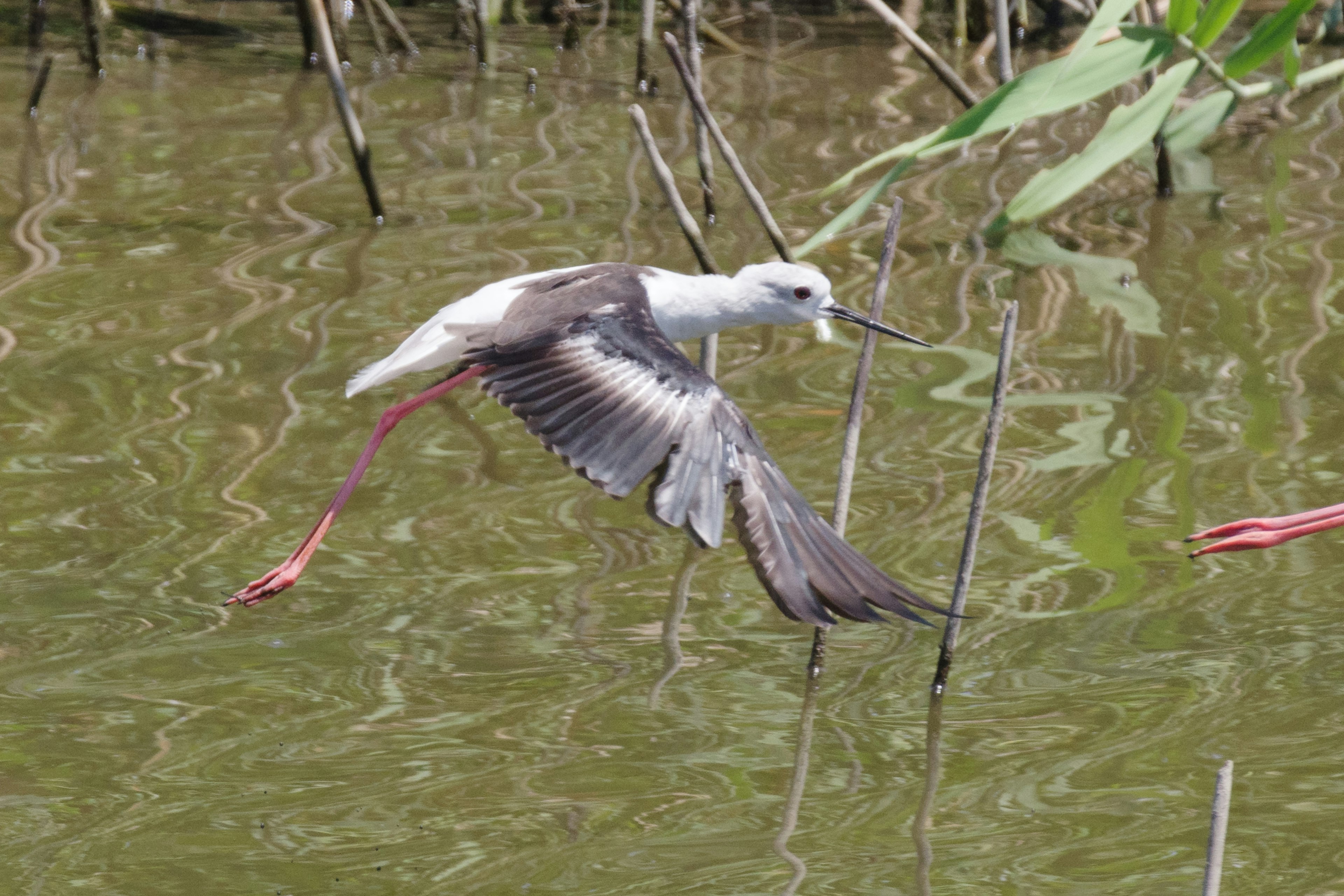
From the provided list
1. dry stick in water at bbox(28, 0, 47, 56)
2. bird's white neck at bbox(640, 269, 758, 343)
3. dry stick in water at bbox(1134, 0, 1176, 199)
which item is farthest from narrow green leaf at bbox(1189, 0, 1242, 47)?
dry stick in water at bbox(28, 0, 47, 56)

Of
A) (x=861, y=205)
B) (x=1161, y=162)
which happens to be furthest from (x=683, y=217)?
(x=1161, y=162)

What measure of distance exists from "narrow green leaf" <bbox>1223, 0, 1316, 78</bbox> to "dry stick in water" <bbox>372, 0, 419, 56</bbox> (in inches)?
230

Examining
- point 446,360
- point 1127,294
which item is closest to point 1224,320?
point 1127,294

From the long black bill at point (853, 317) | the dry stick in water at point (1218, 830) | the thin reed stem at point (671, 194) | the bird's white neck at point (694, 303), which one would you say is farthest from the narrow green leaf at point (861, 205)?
the dry stick in water at point (1218, 830)

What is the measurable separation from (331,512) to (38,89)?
16.8ft

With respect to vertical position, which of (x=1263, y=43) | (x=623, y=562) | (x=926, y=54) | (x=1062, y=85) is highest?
(x=1263, y=43)

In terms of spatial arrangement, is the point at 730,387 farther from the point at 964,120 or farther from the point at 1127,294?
the point at 1127,294

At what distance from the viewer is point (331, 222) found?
7207 millimetres

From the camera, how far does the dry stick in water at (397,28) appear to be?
9.85m

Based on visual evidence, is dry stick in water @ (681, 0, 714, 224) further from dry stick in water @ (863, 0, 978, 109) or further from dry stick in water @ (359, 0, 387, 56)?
dry stick in water @ (359, 0, 387, 56)

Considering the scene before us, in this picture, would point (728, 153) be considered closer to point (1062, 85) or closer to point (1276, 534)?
point (1062, 85)

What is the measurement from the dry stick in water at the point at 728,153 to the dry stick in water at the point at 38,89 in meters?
3.93

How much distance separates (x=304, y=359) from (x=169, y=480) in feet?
3.08

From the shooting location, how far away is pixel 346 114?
6770mm
